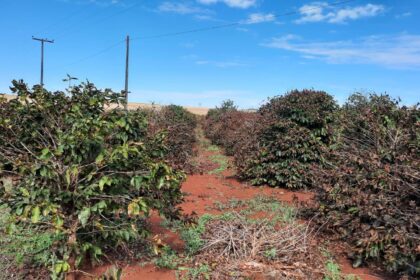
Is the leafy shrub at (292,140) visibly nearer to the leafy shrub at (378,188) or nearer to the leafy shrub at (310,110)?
the leafy shrub at (310,110)

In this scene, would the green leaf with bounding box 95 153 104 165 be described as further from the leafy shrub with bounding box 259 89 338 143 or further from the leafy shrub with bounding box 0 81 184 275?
the leafy shrub with bounding box 259 89 338 143

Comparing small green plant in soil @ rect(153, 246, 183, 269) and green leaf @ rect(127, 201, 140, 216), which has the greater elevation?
green leaf @ rect(127, 201, 140, 216)

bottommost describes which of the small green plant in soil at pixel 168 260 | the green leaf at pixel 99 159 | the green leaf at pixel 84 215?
the small green plant in soil at pixel 168 260

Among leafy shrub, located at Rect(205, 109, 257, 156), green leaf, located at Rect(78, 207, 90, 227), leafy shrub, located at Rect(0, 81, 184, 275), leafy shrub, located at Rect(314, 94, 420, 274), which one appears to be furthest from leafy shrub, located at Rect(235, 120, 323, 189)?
leafy shrub, located at Rect(205, 109, 257, 156)

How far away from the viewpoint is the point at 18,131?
3.62 metres

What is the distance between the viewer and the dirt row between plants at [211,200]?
3842mm

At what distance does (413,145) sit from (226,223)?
2.44 metres

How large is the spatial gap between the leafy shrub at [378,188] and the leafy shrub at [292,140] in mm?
1767

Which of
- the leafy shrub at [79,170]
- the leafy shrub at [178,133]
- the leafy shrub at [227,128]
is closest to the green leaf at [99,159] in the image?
the leafy shrub at [79,170]

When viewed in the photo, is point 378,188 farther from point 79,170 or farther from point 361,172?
point 79,170

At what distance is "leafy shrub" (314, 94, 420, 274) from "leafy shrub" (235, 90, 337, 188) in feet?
5.80

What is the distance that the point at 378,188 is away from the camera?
4.41 m

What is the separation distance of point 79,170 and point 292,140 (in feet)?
16.9

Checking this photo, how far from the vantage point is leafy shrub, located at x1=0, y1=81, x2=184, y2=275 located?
3125 millimetres
